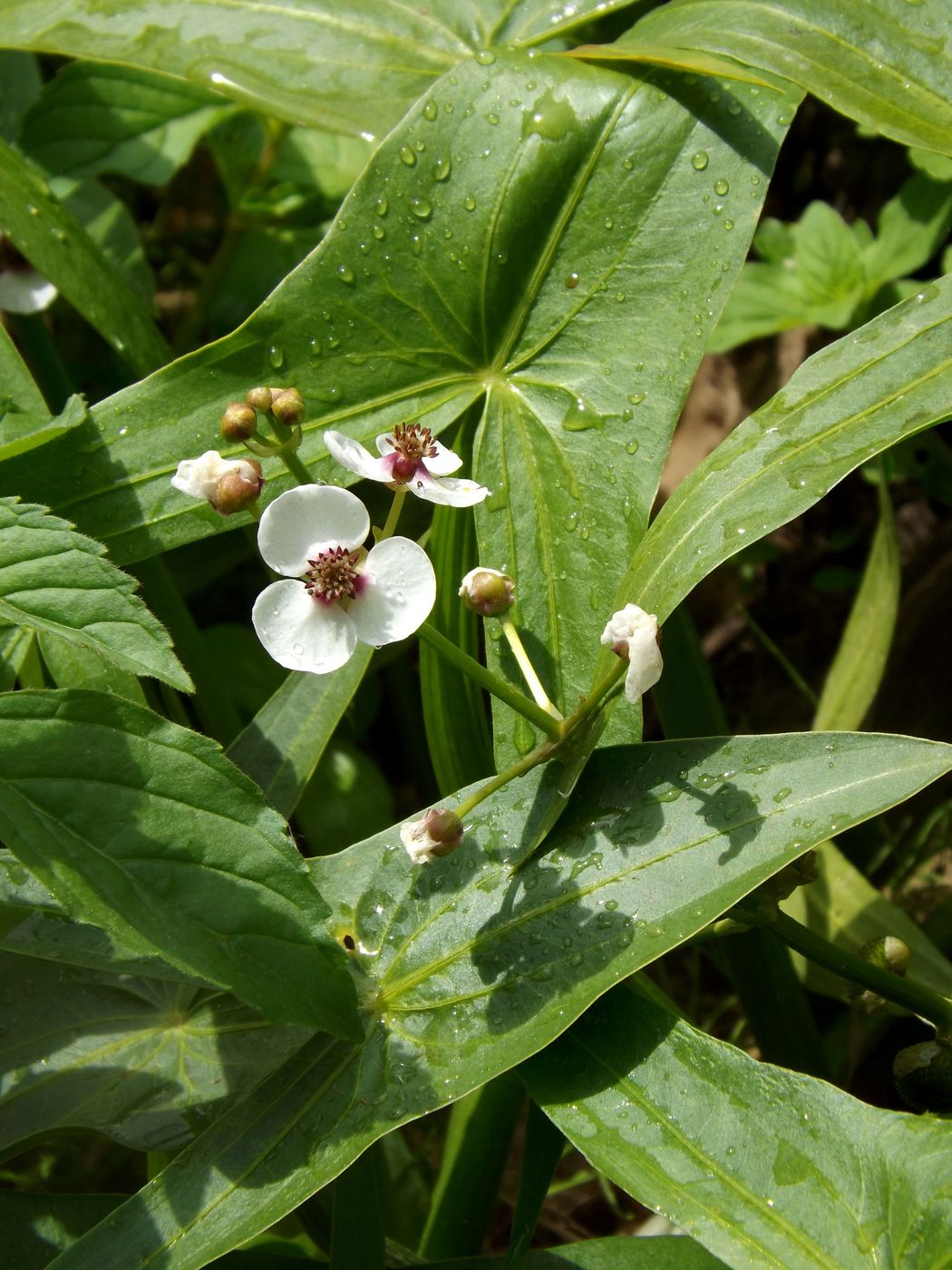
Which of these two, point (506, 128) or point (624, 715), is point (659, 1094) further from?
point (506, 128)

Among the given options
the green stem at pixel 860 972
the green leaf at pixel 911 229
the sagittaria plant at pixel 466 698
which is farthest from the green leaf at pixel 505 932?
the green leaf at pixel 911 229

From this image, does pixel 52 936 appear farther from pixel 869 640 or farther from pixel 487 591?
pixel 869 640

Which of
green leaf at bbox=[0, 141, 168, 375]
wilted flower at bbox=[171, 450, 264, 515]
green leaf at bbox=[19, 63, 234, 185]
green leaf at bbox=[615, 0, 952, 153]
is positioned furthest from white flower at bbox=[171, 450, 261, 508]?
green leaf at bbox=[19, 63, 234, 185]

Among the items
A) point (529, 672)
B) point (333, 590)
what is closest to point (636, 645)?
point (529, 672)

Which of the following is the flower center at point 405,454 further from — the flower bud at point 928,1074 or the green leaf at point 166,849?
the flower bud at point 928,1074

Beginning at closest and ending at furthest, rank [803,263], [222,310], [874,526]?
[803,263], [222,310], [874,526]

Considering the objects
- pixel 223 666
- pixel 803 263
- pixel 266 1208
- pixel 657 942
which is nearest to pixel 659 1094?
pixel 657 942

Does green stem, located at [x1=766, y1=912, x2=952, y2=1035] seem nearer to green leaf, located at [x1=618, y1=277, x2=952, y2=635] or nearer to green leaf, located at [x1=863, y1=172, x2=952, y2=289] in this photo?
green leaf, located at [x1=618, y1=277, x2=952, y2=635]

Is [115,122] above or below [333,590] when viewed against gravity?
above
